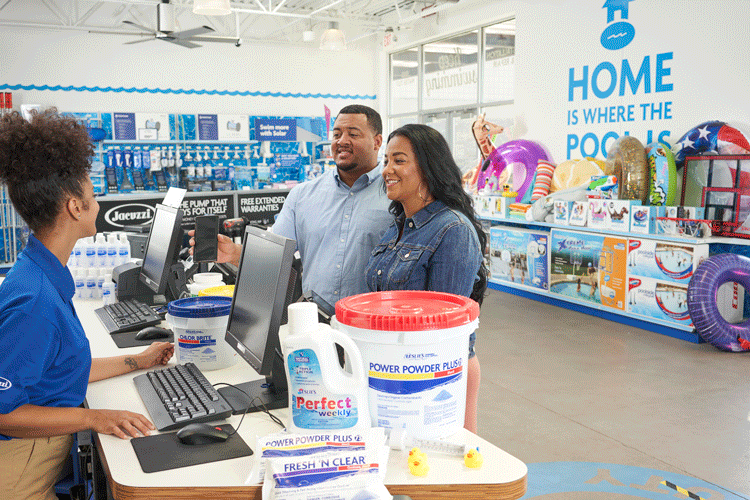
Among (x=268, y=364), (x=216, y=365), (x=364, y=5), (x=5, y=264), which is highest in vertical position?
(x=364, y=5)

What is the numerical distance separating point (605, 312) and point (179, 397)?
5.28 meters

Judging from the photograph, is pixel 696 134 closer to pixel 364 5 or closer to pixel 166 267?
pixel 166 267

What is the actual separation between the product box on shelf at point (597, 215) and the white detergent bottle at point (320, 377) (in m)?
5.20

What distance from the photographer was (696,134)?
553cm

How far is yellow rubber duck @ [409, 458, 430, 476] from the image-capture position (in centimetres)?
129

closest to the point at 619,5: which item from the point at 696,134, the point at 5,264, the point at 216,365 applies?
the point at 696,134

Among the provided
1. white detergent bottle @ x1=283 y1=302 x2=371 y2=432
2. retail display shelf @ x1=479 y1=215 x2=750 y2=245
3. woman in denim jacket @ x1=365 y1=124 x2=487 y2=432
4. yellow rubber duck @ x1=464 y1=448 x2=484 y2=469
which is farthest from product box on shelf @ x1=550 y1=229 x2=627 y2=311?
white detergent bottle @ x1=283 y1=302 x2=371 y2=432

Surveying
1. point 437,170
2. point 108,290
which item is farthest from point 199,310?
point 108,290

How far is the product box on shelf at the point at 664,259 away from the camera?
5168 mm

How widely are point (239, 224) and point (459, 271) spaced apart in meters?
2.53

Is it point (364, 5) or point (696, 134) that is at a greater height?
point (364, 5)

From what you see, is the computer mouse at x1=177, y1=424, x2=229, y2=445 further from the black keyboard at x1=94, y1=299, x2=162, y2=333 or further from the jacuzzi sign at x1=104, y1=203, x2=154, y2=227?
the jacuzzi sign at x1=104, y1=203, x2=154, y2=227

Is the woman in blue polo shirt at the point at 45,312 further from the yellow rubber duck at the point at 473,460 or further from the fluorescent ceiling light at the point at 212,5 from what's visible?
the fluorescent ceiling light at the point at 212,5

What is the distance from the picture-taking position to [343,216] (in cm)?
277
